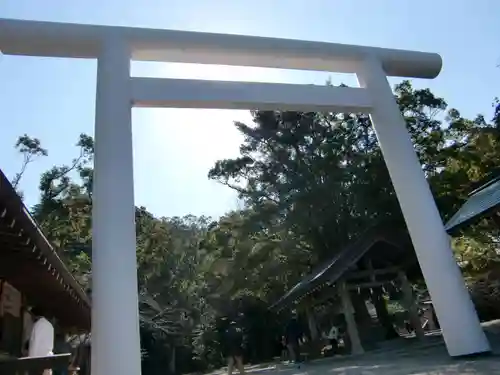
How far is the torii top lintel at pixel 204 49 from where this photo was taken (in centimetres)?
469

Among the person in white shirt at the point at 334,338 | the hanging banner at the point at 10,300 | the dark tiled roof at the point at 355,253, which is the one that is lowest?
the person in white shirt at the point at 334,338

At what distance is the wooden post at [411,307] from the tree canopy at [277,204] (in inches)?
121

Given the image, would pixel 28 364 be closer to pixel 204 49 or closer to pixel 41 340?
pixel 41 340

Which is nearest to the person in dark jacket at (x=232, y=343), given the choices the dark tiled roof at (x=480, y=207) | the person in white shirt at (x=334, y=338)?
the person in white shirt at (x=334, y=338)

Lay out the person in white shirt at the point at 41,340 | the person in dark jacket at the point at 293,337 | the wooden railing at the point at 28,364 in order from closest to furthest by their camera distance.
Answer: the wooden railing at the point at 28,364 < the person in white shirt at the point at 41,340 < the person in dark jacket at the point at 293,337

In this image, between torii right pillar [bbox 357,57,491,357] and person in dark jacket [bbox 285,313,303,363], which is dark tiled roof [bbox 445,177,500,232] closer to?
torii right pillar [bbox 357,57,491,357]

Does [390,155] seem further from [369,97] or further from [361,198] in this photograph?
[361,198]

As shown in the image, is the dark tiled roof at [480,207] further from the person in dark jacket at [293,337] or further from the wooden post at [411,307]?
the person in dark jacket at [293,337]

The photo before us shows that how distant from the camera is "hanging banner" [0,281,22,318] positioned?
12.7 feet

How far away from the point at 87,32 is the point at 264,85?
217 cm

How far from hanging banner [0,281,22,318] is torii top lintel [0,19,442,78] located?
103 inches

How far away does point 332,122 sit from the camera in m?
17.6

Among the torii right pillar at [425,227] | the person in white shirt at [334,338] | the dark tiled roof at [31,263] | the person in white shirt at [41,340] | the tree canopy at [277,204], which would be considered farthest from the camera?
the tree canopy at [277,204]

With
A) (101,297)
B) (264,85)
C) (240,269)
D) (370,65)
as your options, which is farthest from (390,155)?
(240,269)
